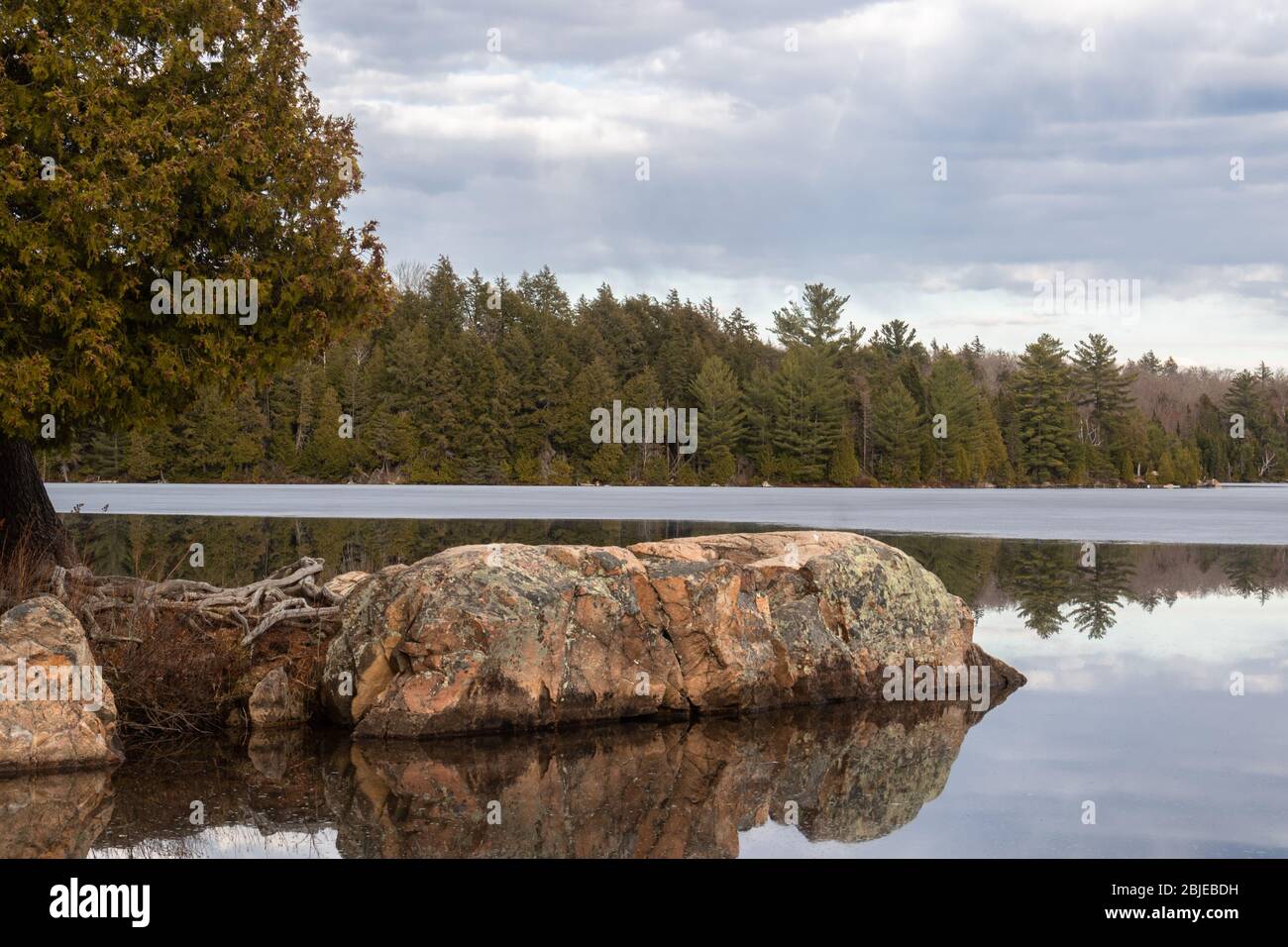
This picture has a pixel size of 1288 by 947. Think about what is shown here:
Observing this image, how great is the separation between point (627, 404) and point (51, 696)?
100666 mm

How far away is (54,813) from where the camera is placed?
25.0ft

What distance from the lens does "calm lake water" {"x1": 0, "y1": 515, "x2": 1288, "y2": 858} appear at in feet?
23.5

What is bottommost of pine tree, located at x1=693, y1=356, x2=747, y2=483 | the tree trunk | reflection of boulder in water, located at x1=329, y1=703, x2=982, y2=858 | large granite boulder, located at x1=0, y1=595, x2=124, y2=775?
reflection of boulder in water, located at x1=329, y1=703, x2=982, y2=858

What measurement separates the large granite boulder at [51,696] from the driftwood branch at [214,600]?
4.14 ft

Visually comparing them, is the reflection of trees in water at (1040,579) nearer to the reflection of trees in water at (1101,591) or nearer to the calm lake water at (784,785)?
the reflection of trees in water at (1101,591)

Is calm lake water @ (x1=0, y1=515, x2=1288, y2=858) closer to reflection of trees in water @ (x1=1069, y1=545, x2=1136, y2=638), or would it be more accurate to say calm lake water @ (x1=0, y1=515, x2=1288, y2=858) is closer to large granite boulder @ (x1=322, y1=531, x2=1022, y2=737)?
large granite boulder @ (x1=322, y1=531, x2=1022, y2=737)

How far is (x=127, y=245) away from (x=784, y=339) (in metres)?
112

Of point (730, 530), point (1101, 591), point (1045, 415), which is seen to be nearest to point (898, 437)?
point (1045, 415)

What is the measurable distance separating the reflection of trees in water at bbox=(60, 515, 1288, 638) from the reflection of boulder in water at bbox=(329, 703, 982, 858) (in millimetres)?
5213

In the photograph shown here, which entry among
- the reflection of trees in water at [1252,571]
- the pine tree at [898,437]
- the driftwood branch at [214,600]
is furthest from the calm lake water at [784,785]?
the pine tree at [898,437]

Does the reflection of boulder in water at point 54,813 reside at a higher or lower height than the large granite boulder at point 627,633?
lower

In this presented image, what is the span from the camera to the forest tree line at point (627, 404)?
102 meters

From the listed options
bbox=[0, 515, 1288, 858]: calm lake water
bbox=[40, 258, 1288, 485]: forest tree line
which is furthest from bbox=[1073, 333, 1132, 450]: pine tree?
bbox=[0, 515, 1288, 858]: calm lake water

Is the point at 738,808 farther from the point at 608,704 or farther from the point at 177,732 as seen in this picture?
the point at 177,732
